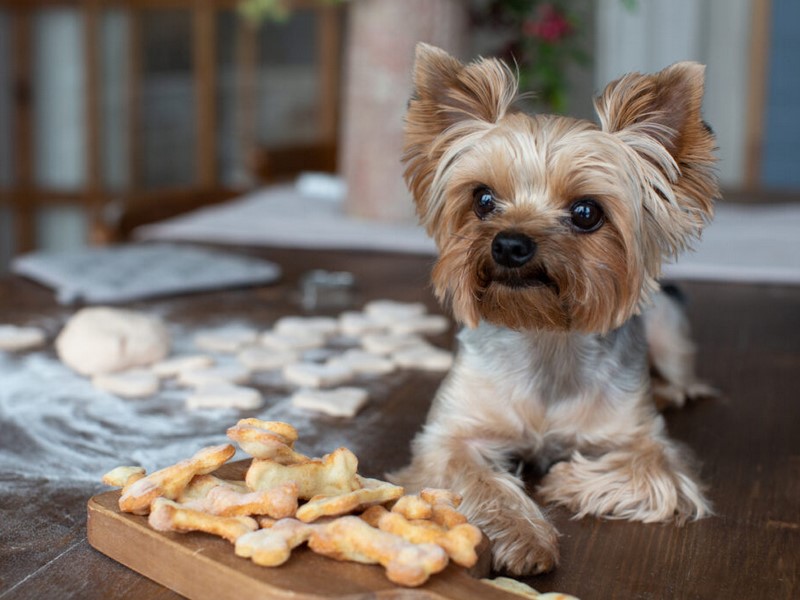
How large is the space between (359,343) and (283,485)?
1.07 m

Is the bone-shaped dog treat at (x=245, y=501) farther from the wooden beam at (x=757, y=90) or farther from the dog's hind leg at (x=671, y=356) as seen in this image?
the wooden beam at (x=757, y=90)

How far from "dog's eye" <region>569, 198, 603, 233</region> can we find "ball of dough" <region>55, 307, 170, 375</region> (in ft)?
2.88

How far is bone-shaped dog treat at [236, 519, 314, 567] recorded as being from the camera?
3.25 feet

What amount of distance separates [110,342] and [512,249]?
84 centimetres

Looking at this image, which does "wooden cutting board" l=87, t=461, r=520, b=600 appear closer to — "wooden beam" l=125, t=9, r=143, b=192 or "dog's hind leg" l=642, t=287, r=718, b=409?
"dog's hind leg" l=642, t=287, r=718, b=409

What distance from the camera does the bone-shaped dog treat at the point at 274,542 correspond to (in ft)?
3.25

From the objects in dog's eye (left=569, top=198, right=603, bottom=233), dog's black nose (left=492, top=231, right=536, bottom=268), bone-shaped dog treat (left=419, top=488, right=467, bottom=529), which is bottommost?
bone-shaped dog treat (left=419, top=488, right=467, bottom=529)

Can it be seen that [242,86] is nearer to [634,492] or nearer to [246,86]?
[246,86]

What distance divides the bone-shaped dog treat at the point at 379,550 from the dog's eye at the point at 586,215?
0.57 metres

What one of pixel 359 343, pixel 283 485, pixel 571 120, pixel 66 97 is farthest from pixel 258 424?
pixel 66 97

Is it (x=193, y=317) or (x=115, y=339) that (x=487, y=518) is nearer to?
(x=115, y=339)

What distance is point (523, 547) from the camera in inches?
45.6

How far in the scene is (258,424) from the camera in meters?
1.19

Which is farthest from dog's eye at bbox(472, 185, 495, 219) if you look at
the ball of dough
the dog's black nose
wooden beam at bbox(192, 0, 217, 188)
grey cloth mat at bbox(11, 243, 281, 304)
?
wooden beam at bbox(192, 0, 217, 188)
